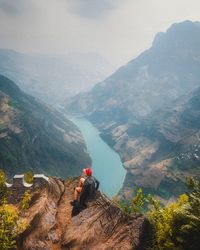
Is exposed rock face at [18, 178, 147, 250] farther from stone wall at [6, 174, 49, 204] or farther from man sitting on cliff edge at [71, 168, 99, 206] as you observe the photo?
stone wall at [6, 174, 49, 204]

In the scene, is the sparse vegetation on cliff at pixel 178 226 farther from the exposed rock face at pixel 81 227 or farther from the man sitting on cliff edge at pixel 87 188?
the man sitting on cliff edge at pixel 87 188

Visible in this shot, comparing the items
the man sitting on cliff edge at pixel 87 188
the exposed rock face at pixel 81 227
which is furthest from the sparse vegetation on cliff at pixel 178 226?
the man sitting on cliff edge at pixel 87 188

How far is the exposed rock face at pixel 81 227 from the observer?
14398mm

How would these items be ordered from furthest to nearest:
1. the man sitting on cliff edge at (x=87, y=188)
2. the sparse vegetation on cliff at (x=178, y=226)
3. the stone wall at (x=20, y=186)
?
1. the stone wall at (x=20, y=186)
2. the man sitting on cliff edge at (x=87, y=188)
3. the sparse vegetation on cliff at (x=178, y=226)

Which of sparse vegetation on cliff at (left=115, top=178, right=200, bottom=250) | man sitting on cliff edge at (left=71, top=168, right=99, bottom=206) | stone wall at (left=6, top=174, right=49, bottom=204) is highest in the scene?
stone wall at (left=6, top=174, right=49, bottom=204)

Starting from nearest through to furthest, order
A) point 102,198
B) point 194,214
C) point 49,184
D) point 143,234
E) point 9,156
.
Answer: point 194,214 < point 143,234 < point 102,198 < point 49,184 < point 9,156

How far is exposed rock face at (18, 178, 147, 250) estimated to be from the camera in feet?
47.2

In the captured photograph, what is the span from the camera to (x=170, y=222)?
44.0 ft

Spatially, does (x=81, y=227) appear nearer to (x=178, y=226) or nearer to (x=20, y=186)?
(x=178, y=226)

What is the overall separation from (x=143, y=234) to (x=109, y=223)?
208 centimetres

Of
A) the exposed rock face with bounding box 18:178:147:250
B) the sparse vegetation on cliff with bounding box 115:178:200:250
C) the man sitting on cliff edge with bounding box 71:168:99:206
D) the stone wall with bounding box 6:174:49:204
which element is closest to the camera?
the sparse vegetation on cliff with bounding box 115:178:200:250

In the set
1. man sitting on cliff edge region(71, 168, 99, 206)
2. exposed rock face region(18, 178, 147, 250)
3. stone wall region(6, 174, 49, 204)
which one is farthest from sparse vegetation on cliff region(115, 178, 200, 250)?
stone wall region(6, 174, 49, 204)

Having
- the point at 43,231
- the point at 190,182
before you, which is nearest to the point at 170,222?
the point at 190,182

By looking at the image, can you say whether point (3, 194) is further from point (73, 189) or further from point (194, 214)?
point (194, 214)
